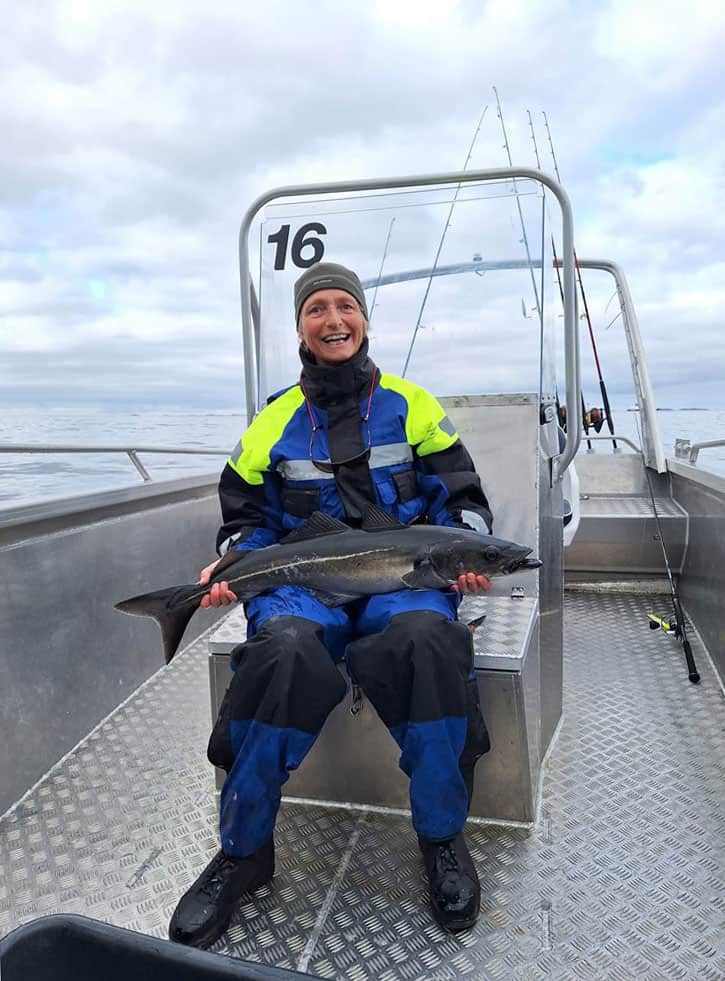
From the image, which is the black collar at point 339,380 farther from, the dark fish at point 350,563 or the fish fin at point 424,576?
the fish fin at point 424,576

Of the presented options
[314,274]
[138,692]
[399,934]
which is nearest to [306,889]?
[399,934]

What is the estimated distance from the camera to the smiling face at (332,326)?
2.51 metres

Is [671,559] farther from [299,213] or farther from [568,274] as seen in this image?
[299,213]

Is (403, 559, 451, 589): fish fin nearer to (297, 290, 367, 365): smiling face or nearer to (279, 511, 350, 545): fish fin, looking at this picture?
(279, 511, 350, 545): fish fin

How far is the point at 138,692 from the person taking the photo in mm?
3285

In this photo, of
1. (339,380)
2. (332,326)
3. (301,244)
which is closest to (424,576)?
(339,380)

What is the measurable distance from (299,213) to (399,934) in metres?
2.76

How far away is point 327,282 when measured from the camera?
256 centimetres

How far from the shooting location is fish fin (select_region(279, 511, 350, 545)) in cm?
224

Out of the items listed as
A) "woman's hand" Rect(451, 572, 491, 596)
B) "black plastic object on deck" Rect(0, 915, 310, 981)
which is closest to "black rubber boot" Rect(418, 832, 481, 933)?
"woman's hand" Rect(451, 572, 491, 596)

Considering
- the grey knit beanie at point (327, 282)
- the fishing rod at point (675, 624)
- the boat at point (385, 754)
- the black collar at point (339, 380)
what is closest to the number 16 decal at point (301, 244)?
the boat at point (385, 754)

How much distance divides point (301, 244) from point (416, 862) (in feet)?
8.11

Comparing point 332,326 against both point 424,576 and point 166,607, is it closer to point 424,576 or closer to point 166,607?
point 424,576

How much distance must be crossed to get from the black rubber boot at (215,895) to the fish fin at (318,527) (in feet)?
2.76
